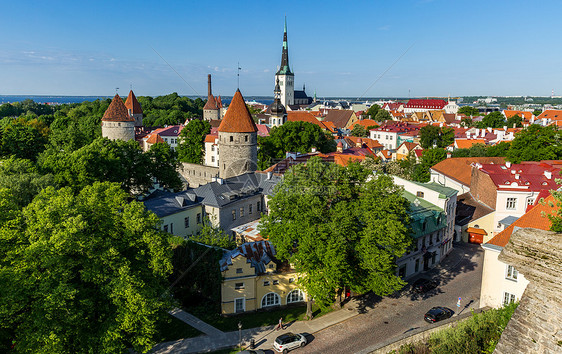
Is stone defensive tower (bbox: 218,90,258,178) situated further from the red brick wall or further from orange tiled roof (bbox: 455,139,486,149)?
orange tiled roof (bbox: 455,139,486,149)

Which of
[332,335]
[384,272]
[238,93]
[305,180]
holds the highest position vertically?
[238,93]

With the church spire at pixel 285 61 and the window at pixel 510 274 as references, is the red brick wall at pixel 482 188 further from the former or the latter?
the church spire at pixel 285 61

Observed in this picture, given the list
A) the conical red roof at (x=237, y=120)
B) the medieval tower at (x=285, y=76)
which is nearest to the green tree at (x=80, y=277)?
the conical red roof at (x=237, y=120)

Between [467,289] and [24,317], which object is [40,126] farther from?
[467,289]

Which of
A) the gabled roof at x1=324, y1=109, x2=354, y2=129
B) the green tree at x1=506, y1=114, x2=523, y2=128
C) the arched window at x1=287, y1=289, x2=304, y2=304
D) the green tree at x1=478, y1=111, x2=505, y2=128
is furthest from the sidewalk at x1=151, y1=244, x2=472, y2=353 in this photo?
the gabled roof at x1=324, y1=109, x2=354, y2=129

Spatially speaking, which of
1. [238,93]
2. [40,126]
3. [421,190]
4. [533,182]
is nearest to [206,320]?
[421,190]

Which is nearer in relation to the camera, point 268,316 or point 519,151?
point 268,316
